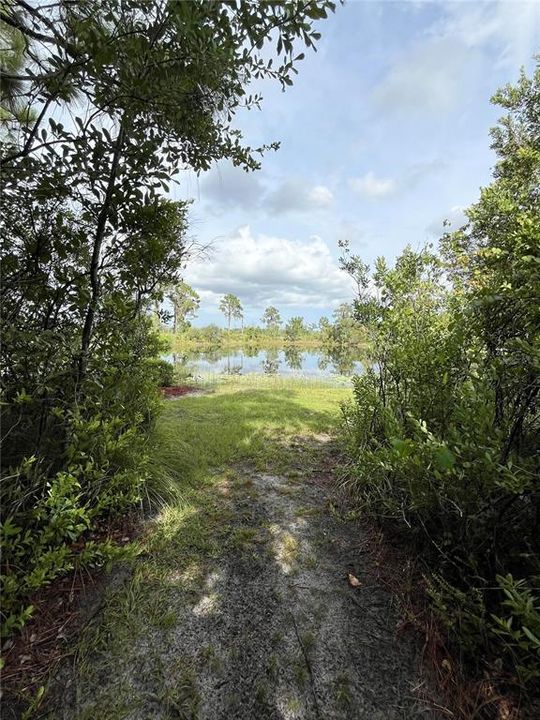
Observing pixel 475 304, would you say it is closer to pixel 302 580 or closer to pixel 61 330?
pixel 302 580

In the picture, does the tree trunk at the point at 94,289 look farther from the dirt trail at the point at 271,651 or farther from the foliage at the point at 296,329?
the foliage at the point at 296,329

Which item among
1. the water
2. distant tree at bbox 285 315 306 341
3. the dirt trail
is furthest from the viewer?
distant tree at bbox 285 315 306 341

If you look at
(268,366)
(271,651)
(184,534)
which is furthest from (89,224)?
(268,366)

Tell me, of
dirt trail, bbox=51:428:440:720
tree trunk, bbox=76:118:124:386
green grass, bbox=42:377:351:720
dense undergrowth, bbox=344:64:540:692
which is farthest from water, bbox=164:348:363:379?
tree trunk, bbox=76:118:124:386

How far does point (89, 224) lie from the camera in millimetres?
1938

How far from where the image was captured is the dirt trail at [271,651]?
1211 millimetres

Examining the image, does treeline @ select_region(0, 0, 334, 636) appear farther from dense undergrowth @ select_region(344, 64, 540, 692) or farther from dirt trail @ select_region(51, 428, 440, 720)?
dense undergrowth @ select_region(344, 64, 540, 692)

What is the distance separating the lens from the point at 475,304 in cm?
158

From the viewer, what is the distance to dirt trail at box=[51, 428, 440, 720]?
1.21 meters

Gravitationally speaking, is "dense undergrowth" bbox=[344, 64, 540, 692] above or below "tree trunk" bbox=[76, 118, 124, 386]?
below

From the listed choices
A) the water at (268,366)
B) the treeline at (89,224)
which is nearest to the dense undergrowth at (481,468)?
the treeline at (89,224)

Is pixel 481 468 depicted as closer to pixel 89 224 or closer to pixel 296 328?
pixel 89 224

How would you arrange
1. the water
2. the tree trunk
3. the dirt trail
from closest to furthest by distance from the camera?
1. the dirt trail
2. the tree trunk
3. the water

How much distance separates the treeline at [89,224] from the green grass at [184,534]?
1.09ft
